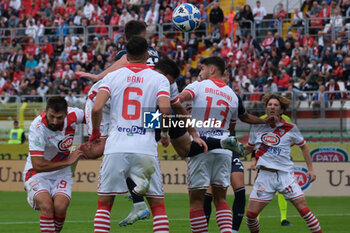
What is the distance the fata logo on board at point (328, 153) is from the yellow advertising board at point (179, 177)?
135 centimetres

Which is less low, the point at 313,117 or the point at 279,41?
the point at 279,41

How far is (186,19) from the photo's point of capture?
13.0 metres

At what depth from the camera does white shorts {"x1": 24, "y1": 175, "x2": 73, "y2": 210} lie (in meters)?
9.32

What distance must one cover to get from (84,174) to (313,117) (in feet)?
22.7

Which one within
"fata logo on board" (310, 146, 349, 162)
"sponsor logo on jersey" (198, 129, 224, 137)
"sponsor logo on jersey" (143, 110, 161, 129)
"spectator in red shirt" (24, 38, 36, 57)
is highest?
"sponsor logo on jersey" (143, 110, 161, 129)

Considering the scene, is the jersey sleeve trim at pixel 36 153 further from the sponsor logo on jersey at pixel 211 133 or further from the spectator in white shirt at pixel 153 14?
the spectator in white shirt at pixel 153 14

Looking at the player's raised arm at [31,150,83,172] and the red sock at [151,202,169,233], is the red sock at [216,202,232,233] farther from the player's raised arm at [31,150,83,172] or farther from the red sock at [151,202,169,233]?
the player's raised arm at [31,150,83,172]

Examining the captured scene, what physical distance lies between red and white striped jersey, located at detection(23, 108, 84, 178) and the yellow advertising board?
10.9m

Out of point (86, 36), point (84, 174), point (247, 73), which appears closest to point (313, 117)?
point (247, 73)

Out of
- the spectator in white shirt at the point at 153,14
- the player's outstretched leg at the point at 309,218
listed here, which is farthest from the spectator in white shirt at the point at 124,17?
the player's outstretched leg at the point at 309,218

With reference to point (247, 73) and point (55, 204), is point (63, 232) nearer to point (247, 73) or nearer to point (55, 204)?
point (55, 204)

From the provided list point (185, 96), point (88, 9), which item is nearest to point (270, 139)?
point (185, 96)

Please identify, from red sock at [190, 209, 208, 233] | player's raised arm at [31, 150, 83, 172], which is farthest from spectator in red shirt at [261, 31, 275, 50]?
player's raised arm at [31, 150, 83, 172]

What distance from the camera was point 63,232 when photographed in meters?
12.1
